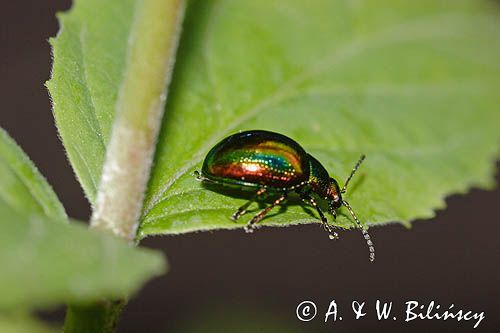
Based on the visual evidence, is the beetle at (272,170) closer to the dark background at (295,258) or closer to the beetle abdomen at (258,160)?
the beetle abdomen at (258,160)

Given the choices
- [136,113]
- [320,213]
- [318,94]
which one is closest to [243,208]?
[320,213]

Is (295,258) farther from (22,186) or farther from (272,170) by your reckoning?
(22,186)

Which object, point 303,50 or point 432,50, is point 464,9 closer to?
point 432,50

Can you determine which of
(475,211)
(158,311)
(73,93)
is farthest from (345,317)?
(73,93)

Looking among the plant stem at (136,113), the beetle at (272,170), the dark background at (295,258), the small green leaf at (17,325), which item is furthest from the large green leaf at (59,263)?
the dark background at (295,258)

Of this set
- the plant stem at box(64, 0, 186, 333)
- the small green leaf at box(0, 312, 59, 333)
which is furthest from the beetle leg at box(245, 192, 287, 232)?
the small green leaf at box(0, 312, 59, 333)

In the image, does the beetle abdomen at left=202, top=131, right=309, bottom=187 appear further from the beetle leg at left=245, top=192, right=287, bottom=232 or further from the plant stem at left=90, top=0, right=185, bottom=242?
the plant stem at left=90, top=0, right=185, bottom=242
